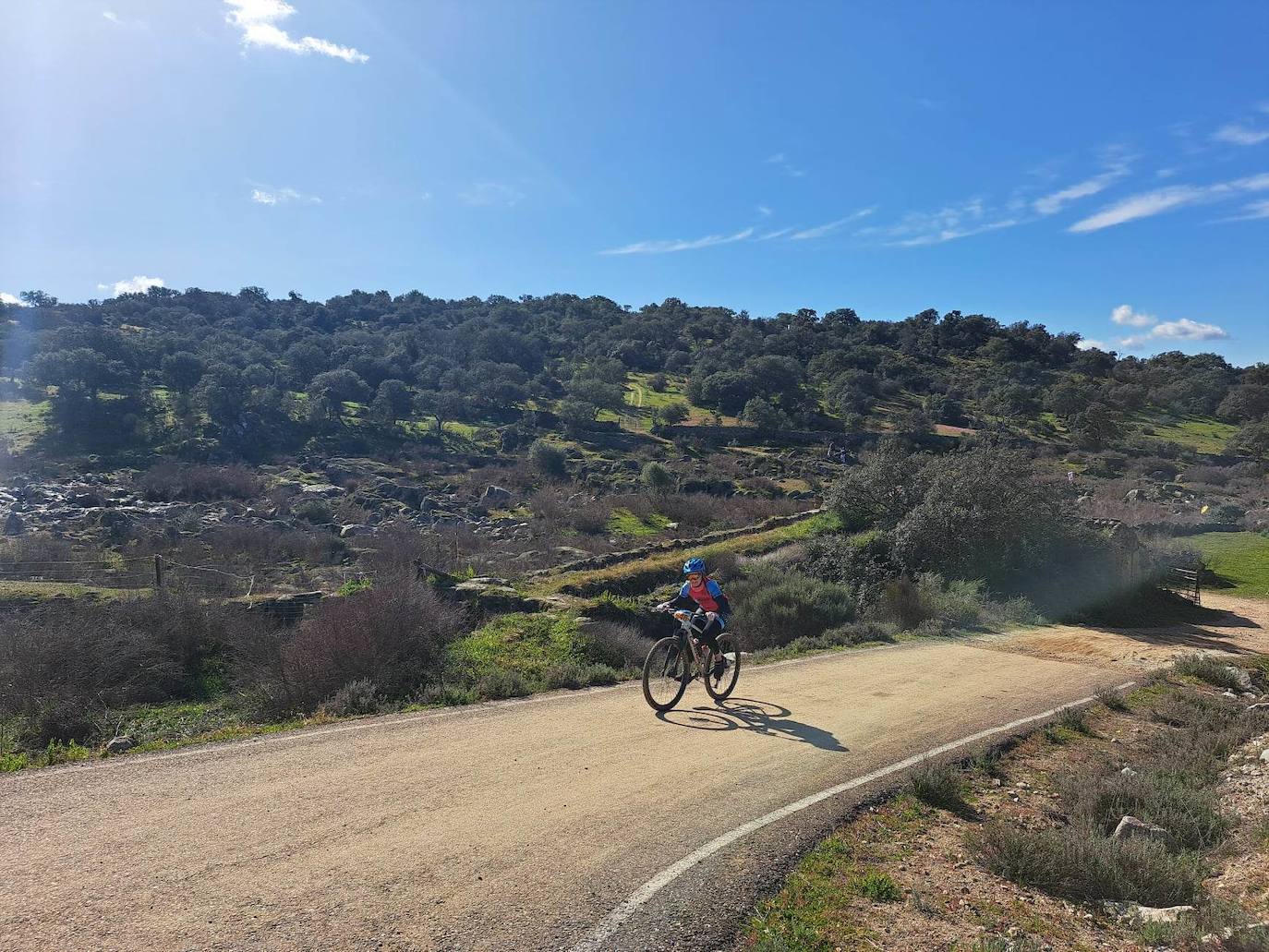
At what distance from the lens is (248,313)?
105875 mm

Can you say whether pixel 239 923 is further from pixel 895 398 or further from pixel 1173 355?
pixel 1173 355

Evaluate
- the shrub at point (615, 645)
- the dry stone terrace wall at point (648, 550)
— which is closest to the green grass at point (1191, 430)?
the dry stone terrace wall at point (648, 550)

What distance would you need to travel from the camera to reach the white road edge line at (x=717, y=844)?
3.99 meters

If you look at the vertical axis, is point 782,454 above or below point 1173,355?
below

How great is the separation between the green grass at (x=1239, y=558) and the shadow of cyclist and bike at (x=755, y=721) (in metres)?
24.1

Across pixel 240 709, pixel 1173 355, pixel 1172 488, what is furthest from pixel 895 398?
pixel 240 709

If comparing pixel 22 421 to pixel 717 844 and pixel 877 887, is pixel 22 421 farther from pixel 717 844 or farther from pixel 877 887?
pixel 877 887

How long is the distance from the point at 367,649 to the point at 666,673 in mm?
4603

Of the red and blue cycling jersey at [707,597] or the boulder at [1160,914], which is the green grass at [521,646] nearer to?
the red and blue cycling jersey at [707,597]

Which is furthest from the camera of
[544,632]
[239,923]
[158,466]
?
[158,466]

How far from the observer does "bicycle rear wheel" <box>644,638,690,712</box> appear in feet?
27.3

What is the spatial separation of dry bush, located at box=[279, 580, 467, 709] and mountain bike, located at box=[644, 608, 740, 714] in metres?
3.24

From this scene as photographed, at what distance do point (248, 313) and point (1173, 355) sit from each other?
446ft

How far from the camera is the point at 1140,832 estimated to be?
222 inches
